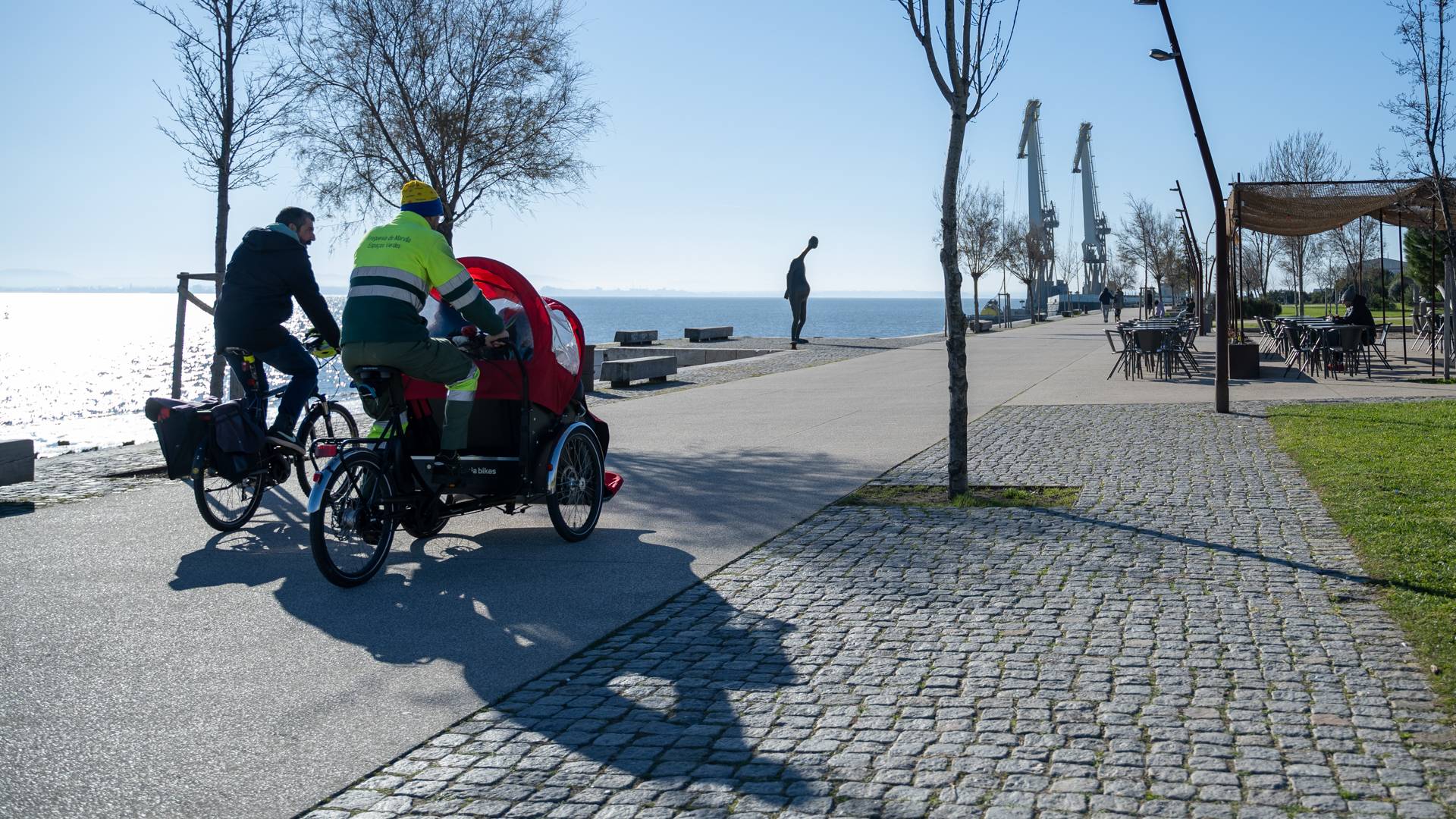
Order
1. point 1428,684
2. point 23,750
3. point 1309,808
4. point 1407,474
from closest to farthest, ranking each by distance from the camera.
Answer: point 1309,808, point 23,750, point 1428,684, point 1407,474

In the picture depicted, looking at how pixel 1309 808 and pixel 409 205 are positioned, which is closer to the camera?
pixel 1309 808

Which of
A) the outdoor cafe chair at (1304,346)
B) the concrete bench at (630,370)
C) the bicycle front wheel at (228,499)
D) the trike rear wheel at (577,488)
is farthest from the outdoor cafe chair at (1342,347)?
the bicycle front wheel at (228,499)

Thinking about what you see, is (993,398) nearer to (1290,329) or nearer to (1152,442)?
(1152,442)

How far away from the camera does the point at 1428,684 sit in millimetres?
4312

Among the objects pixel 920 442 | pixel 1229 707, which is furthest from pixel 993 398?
pixel 1229 707

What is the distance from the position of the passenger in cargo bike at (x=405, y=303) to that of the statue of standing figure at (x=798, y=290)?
26042 millimetres

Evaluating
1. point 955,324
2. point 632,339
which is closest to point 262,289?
point 955,324

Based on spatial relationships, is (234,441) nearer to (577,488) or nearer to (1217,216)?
(577,488)

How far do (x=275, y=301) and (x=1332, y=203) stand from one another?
1671 cm

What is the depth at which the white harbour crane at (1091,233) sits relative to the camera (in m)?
111

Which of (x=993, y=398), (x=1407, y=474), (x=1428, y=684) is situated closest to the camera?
(x=1428, y=684)

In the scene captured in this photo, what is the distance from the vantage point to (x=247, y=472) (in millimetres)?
7473

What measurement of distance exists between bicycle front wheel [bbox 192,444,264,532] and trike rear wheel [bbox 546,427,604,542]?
2018 mm

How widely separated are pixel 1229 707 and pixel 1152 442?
7.49m
